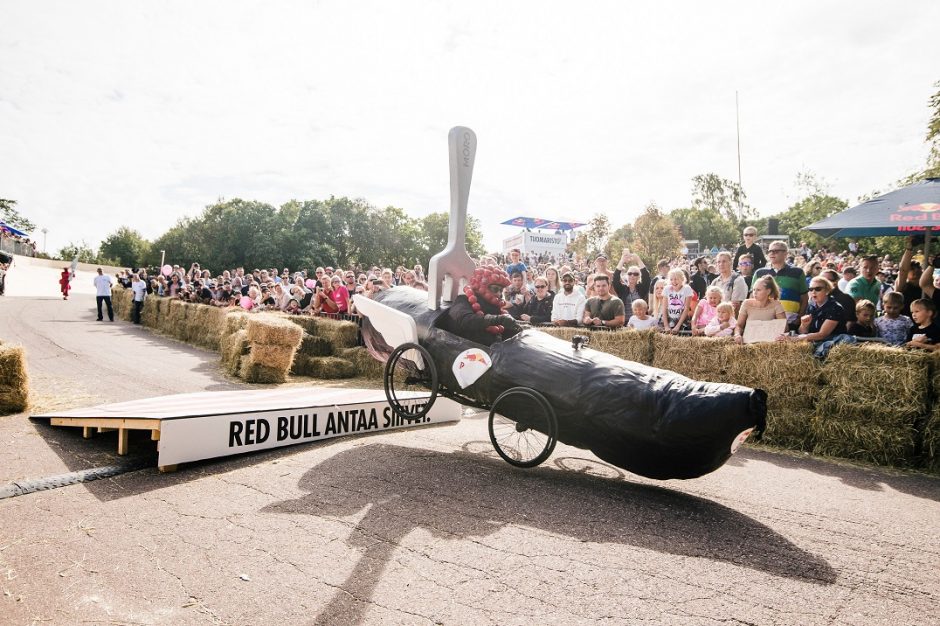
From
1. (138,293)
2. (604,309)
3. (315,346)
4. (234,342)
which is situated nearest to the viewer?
(604,309)

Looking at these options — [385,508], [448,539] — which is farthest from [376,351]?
[448,539]

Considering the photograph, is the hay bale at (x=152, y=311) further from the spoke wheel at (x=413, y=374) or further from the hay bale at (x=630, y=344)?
the spoke wheel at (x=413, y=374)

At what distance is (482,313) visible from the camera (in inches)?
228

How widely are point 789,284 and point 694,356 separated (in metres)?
1.82

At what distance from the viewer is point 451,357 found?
5.80 metres

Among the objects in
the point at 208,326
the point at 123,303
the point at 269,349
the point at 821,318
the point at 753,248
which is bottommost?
the point at 269,349

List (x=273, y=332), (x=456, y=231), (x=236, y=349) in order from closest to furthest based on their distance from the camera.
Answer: (x=456, y=231) → (x=273, y=332) → (x=236, y=349)

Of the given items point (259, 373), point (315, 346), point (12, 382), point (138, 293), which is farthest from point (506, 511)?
point (138, 293)

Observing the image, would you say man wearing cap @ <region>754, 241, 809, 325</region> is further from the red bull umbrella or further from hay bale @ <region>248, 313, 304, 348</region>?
hay bale @ <region>248, 313, 304, 348</region>

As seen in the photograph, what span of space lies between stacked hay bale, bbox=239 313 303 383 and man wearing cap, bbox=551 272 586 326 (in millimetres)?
5477

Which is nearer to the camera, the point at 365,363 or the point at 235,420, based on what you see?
the point at 235,420

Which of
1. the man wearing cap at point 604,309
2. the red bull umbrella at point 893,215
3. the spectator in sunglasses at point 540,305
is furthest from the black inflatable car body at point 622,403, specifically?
the spectator in sunglasses at point 540,305

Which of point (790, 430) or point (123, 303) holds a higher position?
point (123, 303)

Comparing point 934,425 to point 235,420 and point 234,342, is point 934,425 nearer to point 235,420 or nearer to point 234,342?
point 235,420
